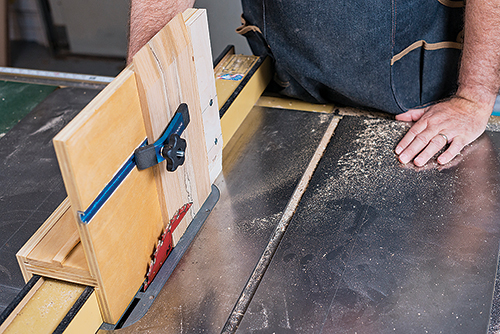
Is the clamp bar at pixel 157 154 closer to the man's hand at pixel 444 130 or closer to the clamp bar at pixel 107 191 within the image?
the clamp bar at pixel 107 191

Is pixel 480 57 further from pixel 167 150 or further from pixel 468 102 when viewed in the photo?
pixel 167 150

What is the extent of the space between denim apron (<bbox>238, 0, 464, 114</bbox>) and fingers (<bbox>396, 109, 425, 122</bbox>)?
18 mm

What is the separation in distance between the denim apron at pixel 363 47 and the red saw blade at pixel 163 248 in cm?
64

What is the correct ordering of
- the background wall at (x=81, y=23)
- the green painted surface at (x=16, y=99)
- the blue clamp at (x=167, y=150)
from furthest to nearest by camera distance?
the background wall at (x=81, y=23), the green painted surface at (x=16, y=99), the blue clamp at (x=167, y=150)

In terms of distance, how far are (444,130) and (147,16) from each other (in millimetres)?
845

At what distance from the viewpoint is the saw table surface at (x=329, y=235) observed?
0.84 m

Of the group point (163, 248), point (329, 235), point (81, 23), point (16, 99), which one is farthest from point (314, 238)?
point (81, 23)

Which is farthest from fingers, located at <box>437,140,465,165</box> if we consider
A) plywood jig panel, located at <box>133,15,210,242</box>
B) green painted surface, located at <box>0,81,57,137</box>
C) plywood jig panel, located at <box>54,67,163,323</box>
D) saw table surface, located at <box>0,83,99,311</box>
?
green painted surface, located at <box>0,81,57,137</box>

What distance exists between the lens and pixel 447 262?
925 mm

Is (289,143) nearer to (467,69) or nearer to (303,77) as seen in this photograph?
(303,77)

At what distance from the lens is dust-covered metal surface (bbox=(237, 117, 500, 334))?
2.73ft

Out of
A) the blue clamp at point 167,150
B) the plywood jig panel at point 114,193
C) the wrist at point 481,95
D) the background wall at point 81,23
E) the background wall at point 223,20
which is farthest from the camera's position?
the background wall at point 81,23

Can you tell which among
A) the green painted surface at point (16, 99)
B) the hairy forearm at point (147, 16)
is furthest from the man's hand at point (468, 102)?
the green painted surface at point (16, 99)

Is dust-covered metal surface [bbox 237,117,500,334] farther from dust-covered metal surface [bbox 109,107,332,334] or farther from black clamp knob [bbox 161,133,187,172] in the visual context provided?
black clamp knob [bbox 161,133,187,172]
